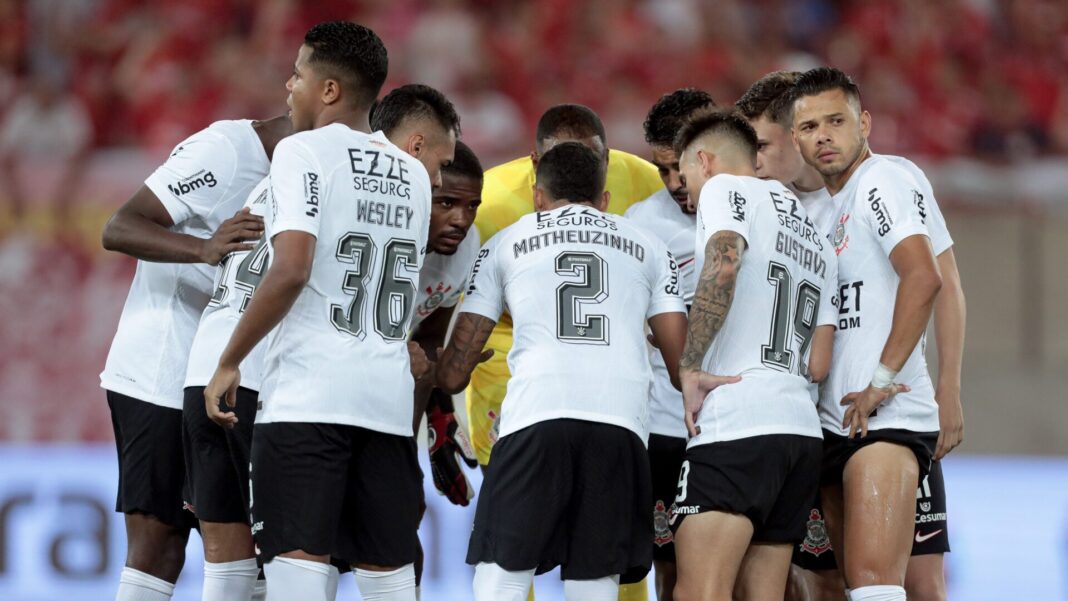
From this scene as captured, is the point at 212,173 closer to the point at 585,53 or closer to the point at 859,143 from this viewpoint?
the point at 859,143

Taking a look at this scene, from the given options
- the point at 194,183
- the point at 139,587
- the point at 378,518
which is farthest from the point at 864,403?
the point at 139,587

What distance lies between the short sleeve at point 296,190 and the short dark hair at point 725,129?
1483 millimetres

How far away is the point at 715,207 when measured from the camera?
4512 mm

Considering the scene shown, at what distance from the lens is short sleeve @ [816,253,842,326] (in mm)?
4699

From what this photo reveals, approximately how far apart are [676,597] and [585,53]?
8.34 m

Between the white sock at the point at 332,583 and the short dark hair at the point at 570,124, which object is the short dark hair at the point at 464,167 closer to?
the short dark hair at the point at 570,124

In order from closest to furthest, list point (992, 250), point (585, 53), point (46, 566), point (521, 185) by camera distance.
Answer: point (521, 185), point (46, 566), point (992, 250), point (585, 53)

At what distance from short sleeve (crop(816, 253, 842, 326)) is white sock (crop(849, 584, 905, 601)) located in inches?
37.6

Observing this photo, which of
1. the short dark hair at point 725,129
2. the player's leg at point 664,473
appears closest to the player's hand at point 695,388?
the player's leg at point 664,473

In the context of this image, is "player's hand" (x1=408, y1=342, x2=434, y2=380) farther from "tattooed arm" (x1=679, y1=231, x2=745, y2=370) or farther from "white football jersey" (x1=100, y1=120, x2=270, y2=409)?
"tattooed arm" (x1=679, y1=231, x2=745, y2=370)

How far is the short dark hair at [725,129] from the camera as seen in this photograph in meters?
4.78

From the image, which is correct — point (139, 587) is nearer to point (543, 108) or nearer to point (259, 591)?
point (259, 591)

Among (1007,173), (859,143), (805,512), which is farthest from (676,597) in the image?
(1007,173)

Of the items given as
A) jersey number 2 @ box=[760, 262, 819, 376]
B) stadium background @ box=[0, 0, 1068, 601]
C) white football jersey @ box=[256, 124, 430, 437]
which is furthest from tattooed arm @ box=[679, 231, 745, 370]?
stadium background @ box=[0, 0, 1068, 601]
